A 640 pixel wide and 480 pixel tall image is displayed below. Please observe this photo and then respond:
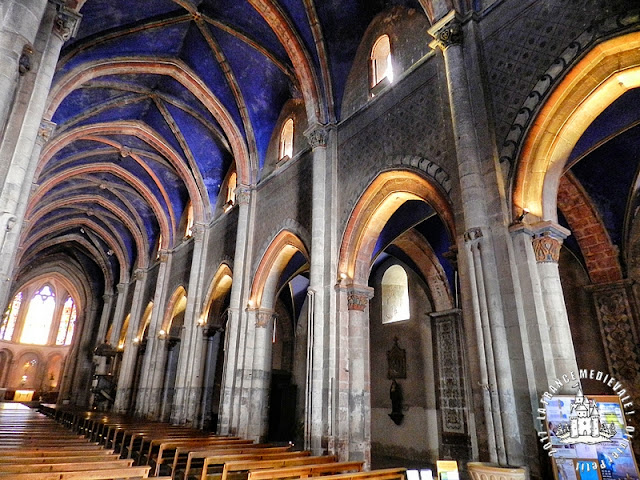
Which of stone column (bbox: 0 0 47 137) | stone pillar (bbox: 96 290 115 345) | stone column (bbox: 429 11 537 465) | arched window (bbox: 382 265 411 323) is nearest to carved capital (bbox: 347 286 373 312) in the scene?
stone column (bbox: 429 11 537 465)

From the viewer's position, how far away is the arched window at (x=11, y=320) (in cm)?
4169

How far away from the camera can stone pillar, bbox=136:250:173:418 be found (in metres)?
20.9

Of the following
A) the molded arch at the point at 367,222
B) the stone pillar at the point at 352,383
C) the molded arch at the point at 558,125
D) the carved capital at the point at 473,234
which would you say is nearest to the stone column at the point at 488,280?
the carved capital at the point at 473,234

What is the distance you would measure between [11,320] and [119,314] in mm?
21766

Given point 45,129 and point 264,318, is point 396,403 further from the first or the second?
point 45,129

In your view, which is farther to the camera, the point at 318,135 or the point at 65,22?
the point at 318,135

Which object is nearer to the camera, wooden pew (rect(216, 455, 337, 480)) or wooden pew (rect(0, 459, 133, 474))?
wooden pew (rect(0, 459, 133, 474))

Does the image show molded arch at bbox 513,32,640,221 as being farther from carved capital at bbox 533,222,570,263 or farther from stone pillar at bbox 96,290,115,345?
stone pillar at bbox 96,290,115,345

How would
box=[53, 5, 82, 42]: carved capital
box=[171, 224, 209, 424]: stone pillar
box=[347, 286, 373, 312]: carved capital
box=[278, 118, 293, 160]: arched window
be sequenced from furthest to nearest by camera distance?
box=[171, 224, 209, 424]: stone pillar < box=[278, 118, 293, 160]: arched window < box=[347, 286, 373, 312]: carved capital < box=[53, 5, 82, 42]: carved capital

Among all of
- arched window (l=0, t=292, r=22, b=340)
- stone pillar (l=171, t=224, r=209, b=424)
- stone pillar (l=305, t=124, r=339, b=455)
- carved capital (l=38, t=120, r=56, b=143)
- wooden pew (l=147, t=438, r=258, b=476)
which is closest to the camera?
wooden pew (l=147, t=438, r=258, b=476)

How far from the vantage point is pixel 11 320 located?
42562 millimetres

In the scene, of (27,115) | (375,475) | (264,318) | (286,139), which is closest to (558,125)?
(375,475)

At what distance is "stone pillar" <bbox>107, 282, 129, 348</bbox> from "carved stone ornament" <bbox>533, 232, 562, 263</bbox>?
27363mm

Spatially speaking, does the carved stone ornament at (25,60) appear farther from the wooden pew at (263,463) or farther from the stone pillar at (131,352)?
the stone pillar at (131,352)
